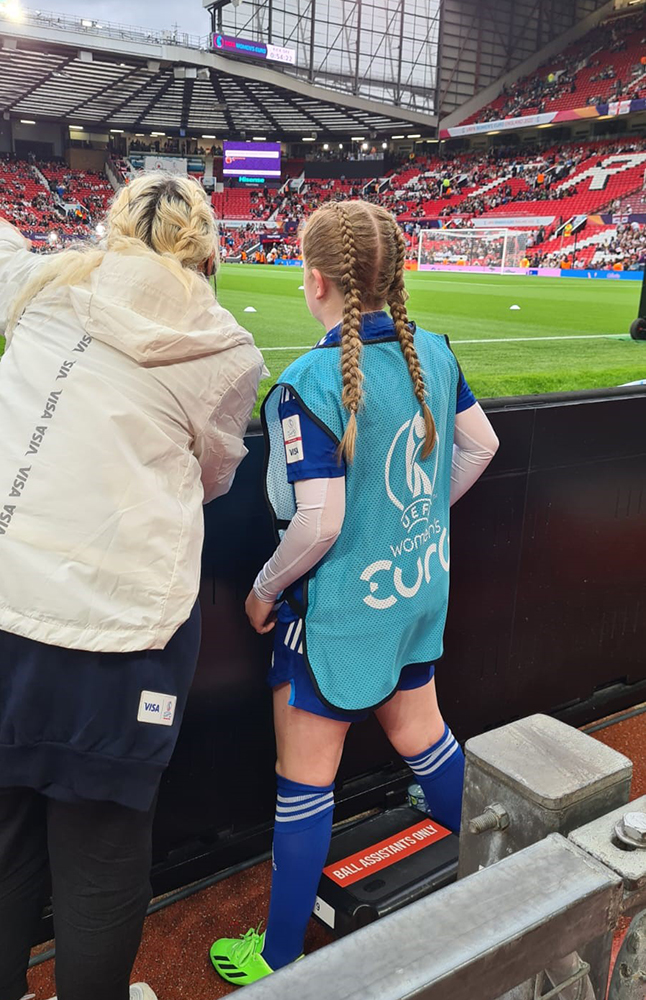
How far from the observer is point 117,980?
1.43 m

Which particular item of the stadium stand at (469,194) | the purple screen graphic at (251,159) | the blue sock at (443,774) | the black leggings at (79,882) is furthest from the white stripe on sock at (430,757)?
the purple screen graphic at (251,159)

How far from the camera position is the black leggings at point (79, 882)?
4.33 feet

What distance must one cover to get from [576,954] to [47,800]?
35.0 inches

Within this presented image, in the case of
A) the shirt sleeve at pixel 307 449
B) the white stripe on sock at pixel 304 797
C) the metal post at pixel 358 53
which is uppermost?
the metal post at pixel 358 53

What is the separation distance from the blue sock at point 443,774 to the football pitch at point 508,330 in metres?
1.59

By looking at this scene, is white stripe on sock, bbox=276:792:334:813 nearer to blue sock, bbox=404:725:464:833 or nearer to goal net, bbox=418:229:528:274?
blue sock, bbox=404:725:464:833

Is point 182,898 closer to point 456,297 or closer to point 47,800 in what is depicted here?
point 47,800

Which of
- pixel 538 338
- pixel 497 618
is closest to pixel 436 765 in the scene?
pixel 497 618

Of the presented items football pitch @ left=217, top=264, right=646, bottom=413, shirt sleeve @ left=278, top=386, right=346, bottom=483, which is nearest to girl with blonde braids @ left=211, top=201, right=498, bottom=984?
shirt sleeve @ left=278, top=386, right=346, bottom=483

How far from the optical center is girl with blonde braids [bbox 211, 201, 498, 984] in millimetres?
1543

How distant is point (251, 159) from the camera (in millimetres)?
45844

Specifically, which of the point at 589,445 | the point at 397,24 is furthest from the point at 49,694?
the point at 397,24

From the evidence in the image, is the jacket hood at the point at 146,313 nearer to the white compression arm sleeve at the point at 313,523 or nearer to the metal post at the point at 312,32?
the white compression arm sleeve at the point at 313,523

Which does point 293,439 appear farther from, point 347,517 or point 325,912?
point 325,912
